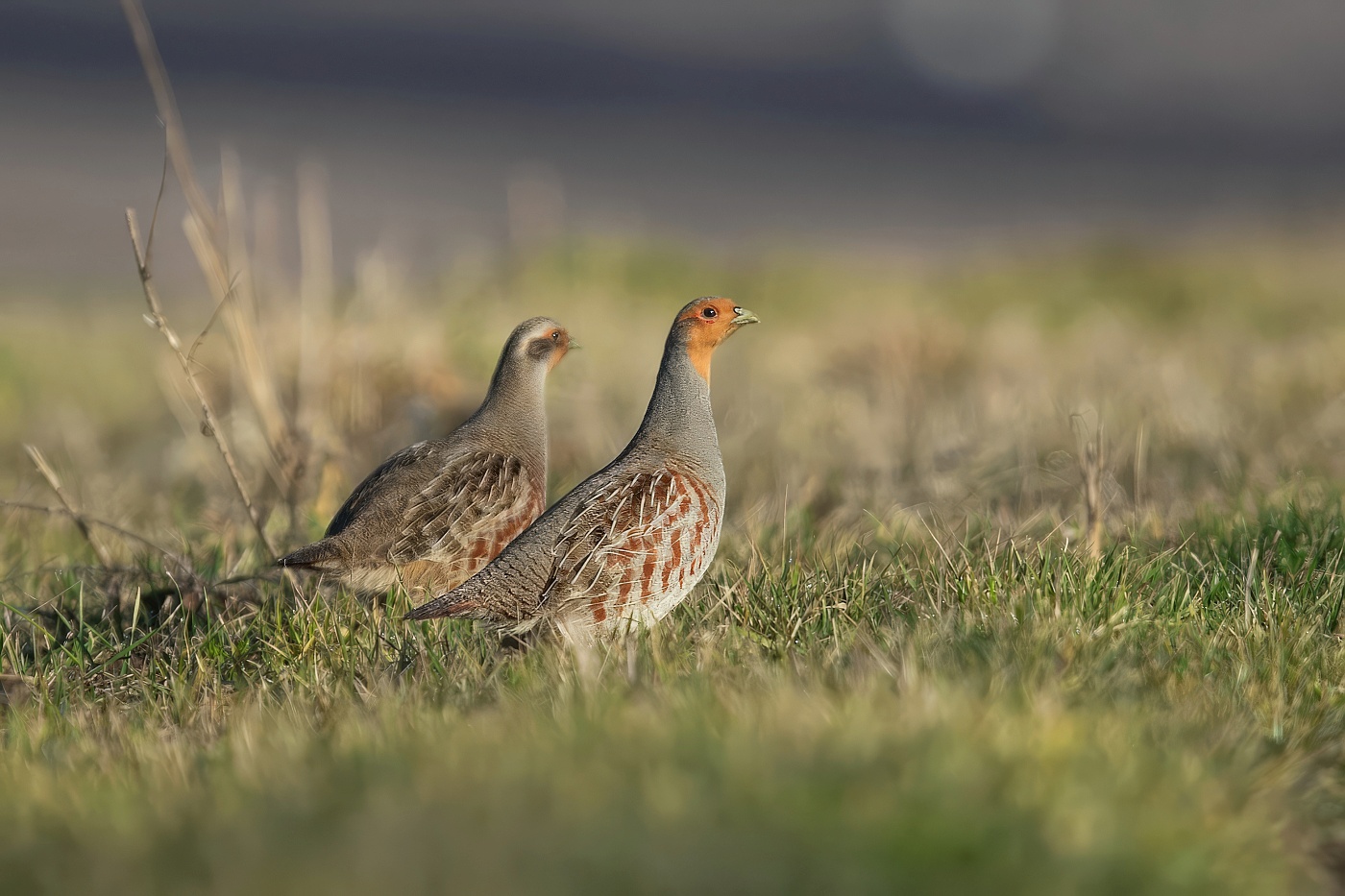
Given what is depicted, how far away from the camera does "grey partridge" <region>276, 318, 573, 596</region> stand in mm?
5039

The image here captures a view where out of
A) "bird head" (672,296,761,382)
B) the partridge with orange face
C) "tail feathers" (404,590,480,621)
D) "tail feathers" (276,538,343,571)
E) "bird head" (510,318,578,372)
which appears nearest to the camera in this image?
"tail feathers" (404,590,480,621)

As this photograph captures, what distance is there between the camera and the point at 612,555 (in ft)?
14.7

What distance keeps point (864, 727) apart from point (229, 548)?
4.20 metres

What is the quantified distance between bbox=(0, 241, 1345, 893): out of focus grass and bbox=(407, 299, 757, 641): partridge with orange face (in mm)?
168

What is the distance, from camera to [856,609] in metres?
4.15

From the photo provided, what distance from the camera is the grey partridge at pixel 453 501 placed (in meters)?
5.04

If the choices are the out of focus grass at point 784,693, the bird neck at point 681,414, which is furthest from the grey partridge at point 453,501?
the bird neck at point 681,414

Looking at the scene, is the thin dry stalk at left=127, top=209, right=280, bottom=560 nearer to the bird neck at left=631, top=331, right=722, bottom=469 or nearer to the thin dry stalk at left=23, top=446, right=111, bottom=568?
the thin dry stalk at left=23, top=446, right=111, bottom=568

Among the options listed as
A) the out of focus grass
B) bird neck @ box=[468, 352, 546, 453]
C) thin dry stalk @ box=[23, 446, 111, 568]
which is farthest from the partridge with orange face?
thin dry stalk @ box=[23, 446, 111, 568]

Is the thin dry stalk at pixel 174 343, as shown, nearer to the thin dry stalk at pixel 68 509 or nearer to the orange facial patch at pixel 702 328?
the thin dry stalk at pixel 68 509

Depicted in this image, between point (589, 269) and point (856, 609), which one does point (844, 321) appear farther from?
point (856, 609)

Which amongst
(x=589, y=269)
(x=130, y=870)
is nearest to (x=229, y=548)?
(x=130, y=870)

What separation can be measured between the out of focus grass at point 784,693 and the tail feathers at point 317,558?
0.20 metres

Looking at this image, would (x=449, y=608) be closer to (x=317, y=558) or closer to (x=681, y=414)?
(x=317, y=558)
